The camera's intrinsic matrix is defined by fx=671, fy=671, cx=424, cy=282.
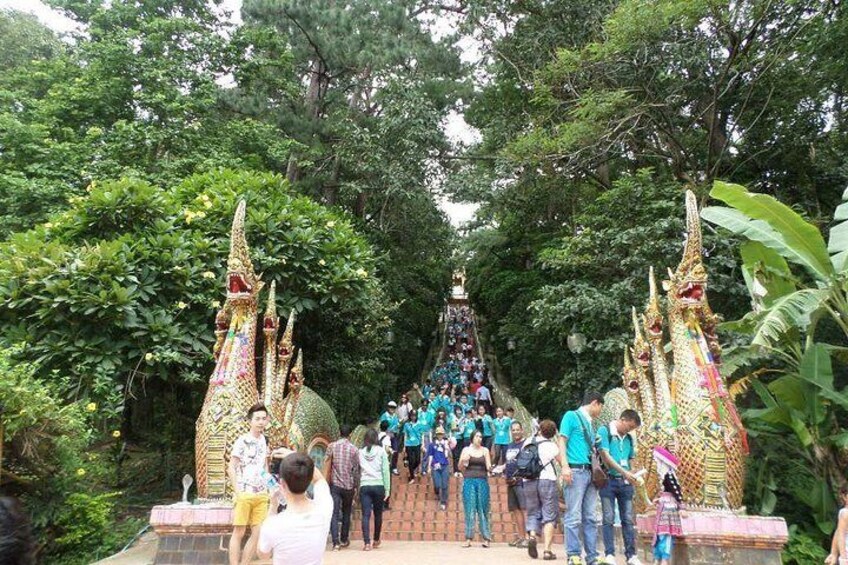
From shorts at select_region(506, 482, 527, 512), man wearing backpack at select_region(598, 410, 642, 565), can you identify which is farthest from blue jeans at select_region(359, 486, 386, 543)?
man wearing backpack at select_region(598, 410, 642, 565)

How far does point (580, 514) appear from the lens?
18.9ft

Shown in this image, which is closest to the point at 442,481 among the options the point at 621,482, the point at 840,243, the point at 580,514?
the point at 621,482

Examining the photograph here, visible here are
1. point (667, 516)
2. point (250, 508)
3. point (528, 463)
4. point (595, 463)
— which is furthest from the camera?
point (528, 463)

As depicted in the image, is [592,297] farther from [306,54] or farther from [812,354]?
[306,54]

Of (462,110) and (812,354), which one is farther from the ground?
(462,110)

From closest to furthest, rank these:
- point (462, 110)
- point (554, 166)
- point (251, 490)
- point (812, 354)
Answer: point (251, 490), point (812, 354), point (554, 166), point (462, 110)

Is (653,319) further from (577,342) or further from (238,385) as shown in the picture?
(577,342)

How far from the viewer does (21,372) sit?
6578 mm

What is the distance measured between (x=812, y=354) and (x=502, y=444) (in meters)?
5.28

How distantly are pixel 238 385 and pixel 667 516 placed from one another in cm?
441

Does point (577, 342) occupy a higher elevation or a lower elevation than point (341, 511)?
higher

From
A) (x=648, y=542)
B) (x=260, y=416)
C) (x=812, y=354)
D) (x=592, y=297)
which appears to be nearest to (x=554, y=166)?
(x=592, y=297)

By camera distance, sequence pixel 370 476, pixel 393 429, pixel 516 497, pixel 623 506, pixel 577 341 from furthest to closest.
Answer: pixel 577 341 < pixel 393 429 < pixel 370 476 < pixel 516 497 < pixel 623 506

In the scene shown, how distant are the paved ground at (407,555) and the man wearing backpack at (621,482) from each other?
91cm
